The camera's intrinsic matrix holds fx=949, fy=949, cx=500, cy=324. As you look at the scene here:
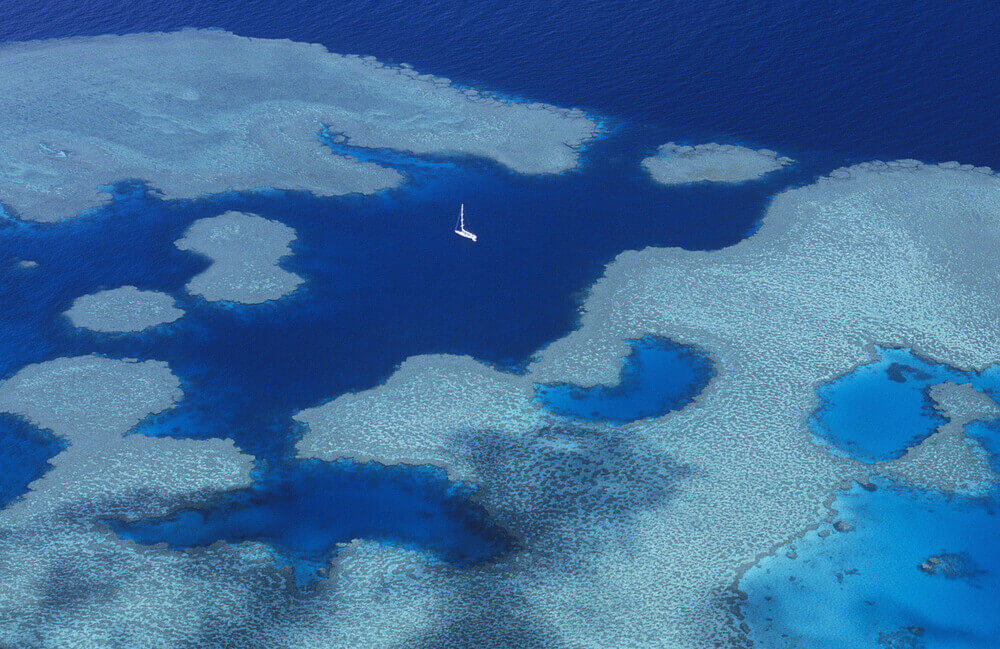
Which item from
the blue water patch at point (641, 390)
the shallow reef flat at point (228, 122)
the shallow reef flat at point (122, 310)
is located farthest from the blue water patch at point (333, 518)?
the shallow reef flat at point (228, 122)

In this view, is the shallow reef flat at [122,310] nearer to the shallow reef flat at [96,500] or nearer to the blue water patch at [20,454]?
the shallow reef flat at [96,500]

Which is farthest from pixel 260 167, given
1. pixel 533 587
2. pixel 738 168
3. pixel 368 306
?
pixel 533 587

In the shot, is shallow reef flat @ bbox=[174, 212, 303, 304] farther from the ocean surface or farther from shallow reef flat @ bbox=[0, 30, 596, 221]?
shallow reef flat @ bbox=[0, 30, 596, 221]

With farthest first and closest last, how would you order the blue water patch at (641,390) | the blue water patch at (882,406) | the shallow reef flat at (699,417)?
the blue water patch at (641,390), the blue water patch at (882,406), the shallow reef flat at (699,417)

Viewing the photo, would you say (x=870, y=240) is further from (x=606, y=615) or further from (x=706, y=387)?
(x=606, y=615)

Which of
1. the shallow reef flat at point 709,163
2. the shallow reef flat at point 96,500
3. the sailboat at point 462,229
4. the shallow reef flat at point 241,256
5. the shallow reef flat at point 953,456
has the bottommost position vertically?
the shallow reef flat at point 96,500
